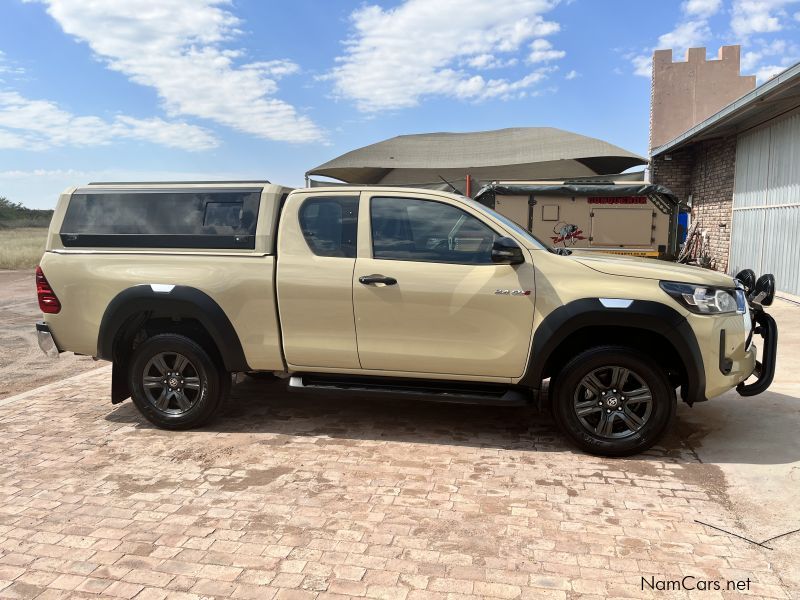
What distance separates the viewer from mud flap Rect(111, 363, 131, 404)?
198 inches

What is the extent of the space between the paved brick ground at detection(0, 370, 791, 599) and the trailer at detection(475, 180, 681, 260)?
7.53 metres

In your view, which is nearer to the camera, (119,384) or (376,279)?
(376,279)

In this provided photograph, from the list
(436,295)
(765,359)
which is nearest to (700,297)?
(765,359)

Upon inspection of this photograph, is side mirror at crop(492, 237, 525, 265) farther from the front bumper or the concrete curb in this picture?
the concrete curb

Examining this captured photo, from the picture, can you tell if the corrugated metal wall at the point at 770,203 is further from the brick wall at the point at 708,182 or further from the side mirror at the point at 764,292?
the side mirror at the point at 764,292

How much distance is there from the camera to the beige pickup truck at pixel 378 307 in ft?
14.0

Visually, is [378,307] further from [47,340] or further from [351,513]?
[47,340]

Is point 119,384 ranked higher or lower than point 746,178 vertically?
lower

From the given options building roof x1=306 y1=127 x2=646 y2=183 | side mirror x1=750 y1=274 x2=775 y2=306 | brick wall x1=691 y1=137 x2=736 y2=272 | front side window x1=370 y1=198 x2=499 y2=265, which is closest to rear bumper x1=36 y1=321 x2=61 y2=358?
front side window x1=370 y1=198 x2=499 y2=265

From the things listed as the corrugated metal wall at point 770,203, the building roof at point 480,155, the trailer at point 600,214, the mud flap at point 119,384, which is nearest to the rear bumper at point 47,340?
the mud flap at point 119,384

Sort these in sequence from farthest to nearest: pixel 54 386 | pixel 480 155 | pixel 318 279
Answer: pixel 480 155 < pixel 54 386 < pixel 318 279

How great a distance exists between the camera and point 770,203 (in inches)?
512

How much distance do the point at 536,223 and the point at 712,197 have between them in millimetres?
7767

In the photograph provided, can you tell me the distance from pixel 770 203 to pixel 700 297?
10678 mm
